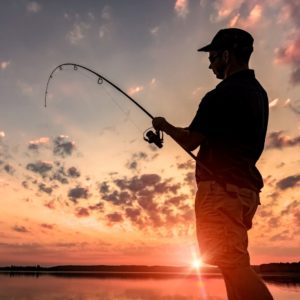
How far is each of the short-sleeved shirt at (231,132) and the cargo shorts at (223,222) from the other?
4.1 inches

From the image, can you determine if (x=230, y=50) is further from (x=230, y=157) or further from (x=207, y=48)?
(x=230, y=157)

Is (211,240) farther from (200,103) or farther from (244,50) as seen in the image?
(244,50)

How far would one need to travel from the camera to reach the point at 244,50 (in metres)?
4.30

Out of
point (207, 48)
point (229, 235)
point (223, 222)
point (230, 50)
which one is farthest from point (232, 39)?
point (229, 235)

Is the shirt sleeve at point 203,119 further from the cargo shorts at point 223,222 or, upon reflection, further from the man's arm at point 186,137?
the cargo shorts at point 223,222

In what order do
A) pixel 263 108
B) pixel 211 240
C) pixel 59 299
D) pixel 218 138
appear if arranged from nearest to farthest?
pixel 211 240, pixel 218 138, pixel 263 108, pixel 59 299

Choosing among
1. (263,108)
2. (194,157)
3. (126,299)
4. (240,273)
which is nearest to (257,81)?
(263,108)

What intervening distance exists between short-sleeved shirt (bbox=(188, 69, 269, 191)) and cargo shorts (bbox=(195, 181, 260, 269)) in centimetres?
10

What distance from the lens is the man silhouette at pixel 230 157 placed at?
3.61 metres

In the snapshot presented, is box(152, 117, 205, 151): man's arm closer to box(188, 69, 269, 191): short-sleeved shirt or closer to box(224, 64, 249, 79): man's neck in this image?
box(188, 69, 269, 191): short-sleeved shirt

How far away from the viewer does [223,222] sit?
A: 12.1ft

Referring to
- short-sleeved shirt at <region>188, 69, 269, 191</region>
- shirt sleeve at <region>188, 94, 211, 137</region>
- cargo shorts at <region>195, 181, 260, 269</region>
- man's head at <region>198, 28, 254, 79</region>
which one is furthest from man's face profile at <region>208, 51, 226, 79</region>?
cargo shorts at <region>195, 181, 260, 269</region>

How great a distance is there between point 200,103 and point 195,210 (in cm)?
104

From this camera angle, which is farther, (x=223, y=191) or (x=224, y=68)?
(x=224, y=68)
